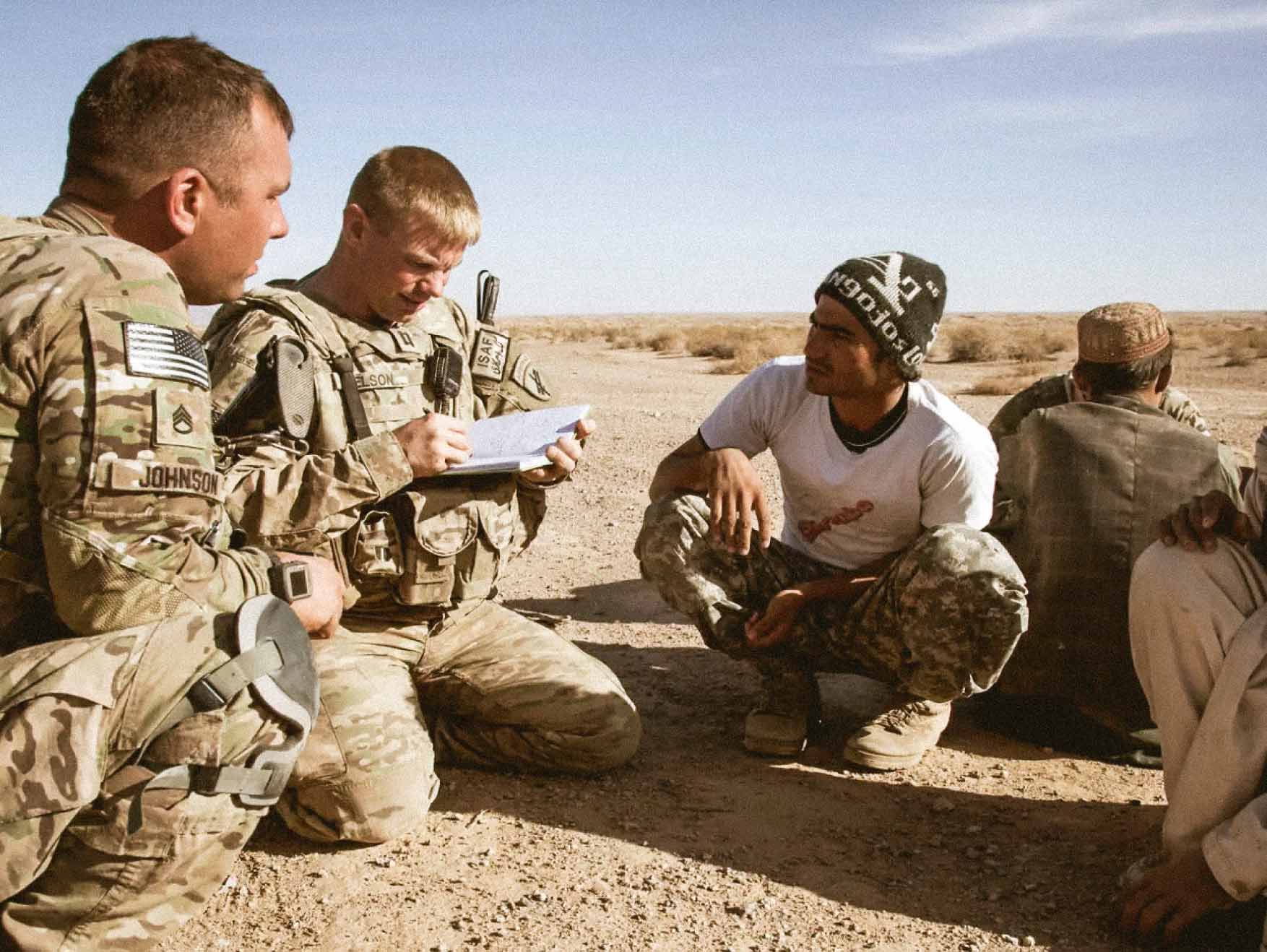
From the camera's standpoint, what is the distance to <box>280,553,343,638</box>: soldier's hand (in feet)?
9.36

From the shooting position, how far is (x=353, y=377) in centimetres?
362

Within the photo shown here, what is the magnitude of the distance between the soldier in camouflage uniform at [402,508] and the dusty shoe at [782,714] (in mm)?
435

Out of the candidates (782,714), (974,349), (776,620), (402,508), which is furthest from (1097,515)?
(974,349)

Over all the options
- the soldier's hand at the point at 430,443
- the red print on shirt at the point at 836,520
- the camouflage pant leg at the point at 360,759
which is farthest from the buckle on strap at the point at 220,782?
the red print on shirt at the point at 836,520

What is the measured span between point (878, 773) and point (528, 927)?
1.48 metres

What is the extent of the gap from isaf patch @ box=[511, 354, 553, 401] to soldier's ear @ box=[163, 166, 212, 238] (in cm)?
160

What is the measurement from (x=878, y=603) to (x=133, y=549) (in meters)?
2.38

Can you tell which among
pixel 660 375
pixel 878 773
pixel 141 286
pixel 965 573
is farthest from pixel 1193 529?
pixel 660 375

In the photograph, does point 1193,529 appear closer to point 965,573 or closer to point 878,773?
point 965,573

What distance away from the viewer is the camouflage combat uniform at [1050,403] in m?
4.87

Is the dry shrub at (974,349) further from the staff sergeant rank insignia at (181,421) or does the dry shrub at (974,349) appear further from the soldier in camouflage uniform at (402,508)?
the staff sergeant rank insignia at (181,421)

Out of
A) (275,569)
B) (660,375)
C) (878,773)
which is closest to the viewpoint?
(275,569)

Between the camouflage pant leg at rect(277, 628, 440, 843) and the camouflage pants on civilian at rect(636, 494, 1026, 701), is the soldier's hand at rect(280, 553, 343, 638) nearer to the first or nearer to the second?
the camouflage pant leg at rect(277, 628, 440, 843)

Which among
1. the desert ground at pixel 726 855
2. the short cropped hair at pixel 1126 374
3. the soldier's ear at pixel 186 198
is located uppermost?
the soldier's ear at pixel 186 198
